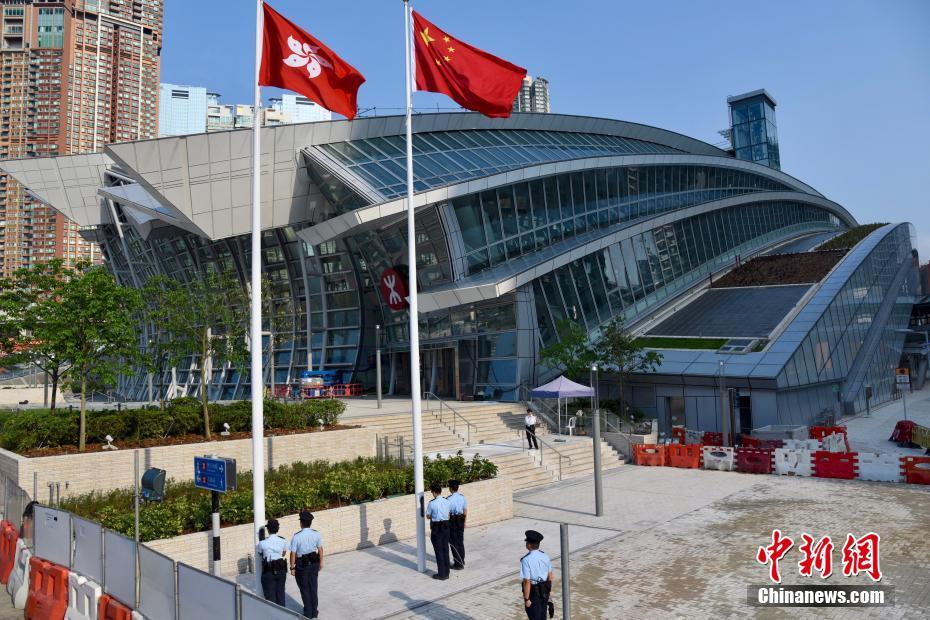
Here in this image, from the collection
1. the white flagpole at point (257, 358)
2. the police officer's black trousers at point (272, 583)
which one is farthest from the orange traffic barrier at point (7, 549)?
the police officer's black trousers at point (272, 583)

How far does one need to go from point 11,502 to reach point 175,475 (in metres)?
3.61

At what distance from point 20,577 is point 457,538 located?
8174 mm

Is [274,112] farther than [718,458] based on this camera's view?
Yes

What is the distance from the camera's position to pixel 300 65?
38.4 feet

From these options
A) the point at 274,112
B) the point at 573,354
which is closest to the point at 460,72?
the point at 573,354

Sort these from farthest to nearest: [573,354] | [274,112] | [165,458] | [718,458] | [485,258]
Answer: [274,112] → [485,258] → [573,354] → [718,458] → [165,458]

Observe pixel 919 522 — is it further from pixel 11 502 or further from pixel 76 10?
pixel 76 10

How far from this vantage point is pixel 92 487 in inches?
618

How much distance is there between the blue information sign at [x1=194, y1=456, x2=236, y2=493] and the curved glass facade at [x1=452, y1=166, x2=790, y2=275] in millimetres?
22717

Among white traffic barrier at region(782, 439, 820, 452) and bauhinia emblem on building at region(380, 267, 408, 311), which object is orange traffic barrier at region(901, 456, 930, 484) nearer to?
white traffic barrier at region(782, 439, 820, 452)

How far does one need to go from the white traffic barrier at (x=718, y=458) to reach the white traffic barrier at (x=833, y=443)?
13.8 feet

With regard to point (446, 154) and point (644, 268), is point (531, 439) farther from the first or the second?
point (644, 268)

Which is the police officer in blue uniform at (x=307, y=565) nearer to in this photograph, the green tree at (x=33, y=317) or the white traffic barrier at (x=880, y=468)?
the green tree at (x=33, y=317)

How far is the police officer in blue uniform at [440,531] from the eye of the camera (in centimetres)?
1179
